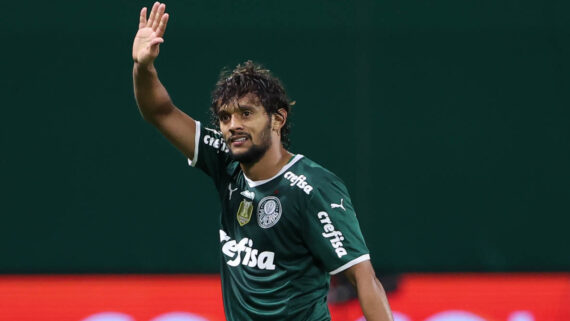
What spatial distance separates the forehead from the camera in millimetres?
2783

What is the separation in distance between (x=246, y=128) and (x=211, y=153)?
0.88 feet

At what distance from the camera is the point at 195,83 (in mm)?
5352

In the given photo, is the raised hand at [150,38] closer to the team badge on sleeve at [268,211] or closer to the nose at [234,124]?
the nose at [234,124]

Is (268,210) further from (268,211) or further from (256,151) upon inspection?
(256,151)

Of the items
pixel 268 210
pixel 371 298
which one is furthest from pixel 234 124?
pixel 371 298

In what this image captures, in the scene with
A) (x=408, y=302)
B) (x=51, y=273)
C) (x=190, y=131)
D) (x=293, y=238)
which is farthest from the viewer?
(x=51, y=273)

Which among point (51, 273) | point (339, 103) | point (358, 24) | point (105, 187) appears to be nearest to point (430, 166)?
Result: point (339, 103)

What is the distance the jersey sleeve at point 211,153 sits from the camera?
9.75 ft

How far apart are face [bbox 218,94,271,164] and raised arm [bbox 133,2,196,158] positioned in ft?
0.66

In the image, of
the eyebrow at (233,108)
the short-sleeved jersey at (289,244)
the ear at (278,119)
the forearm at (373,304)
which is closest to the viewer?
the forearm at (373,304)

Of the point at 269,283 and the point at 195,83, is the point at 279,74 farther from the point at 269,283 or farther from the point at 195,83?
the point at 269,283

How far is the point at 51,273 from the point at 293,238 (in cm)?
288

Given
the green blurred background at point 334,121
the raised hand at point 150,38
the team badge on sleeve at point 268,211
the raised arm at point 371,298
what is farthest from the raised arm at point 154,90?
the green blurred background at point 334,121

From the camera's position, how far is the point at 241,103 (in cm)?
279
